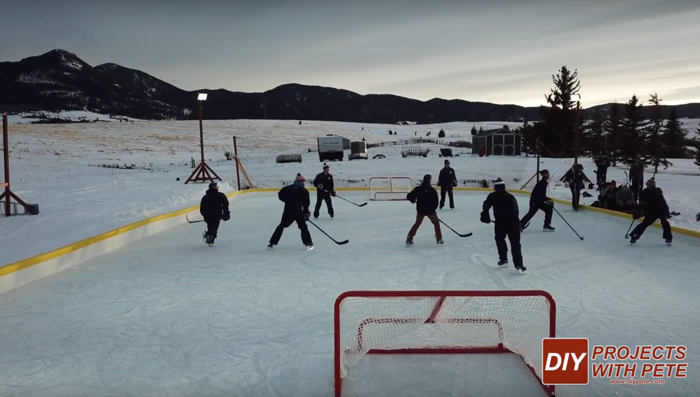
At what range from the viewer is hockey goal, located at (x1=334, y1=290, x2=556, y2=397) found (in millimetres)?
4316

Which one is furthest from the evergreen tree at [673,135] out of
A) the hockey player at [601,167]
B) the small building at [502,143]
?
the hockey player at [601,167]

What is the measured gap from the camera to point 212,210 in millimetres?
9508

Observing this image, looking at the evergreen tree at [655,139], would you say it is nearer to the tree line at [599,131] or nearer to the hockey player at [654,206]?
the tree line at [599,131]

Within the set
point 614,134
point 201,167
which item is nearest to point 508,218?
point 201,167

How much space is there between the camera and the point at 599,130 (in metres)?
45.5

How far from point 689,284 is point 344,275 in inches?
206

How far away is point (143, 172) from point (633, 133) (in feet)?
134

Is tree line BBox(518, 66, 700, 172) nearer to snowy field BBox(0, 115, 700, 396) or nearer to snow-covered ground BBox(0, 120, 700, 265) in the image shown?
snow-covered ground BBox(0, 120, 700, 265)

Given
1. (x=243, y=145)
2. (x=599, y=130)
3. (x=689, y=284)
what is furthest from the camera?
(x=243, y=145)

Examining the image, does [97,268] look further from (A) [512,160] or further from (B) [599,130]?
(B) [599,130]

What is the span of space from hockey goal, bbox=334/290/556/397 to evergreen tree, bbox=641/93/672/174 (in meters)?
36.2

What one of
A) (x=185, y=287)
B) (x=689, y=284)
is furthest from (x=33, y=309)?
(x=689, y=284)

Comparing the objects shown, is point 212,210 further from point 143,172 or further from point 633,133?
point 633,133

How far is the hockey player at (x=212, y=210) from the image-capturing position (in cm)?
950
